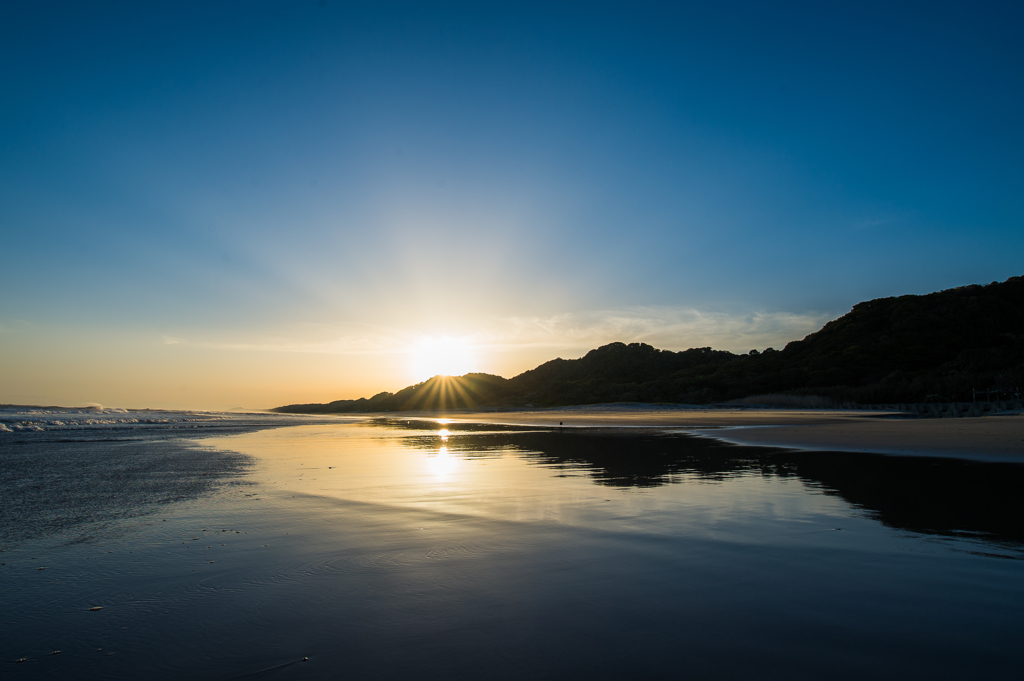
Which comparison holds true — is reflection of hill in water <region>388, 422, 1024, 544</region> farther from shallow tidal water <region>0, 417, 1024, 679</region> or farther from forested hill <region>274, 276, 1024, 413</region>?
forested hill <region>274, 276, 1024, 413</region>

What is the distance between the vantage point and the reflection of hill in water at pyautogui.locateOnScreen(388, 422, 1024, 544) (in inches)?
251

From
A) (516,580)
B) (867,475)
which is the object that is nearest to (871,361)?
(867,475)

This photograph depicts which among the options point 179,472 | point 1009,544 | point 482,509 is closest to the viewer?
point 1009,544

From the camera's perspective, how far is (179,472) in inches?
431

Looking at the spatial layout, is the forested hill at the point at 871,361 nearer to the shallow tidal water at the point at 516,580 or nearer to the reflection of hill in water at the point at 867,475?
the reflection of hill in water at the point at 867,475

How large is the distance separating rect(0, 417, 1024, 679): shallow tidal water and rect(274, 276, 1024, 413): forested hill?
2029 inches

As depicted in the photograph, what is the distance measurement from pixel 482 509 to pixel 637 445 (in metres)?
11.6

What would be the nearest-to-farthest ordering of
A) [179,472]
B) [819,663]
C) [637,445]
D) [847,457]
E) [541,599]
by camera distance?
[819,663] < [541,599] < [179,472] < [847,457] < [637,445]

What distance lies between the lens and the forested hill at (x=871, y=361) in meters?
57.0

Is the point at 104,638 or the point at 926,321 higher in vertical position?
the point at 926,321

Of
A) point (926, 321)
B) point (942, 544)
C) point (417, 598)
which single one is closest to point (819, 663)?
point (417, 598)

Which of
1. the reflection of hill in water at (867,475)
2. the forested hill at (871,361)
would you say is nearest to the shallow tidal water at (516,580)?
the reflection of hill in water at (867,475)

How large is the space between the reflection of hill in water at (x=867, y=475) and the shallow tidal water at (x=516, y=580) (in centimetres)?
10

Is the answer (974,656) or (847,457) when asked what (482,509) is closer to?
(974,656)
